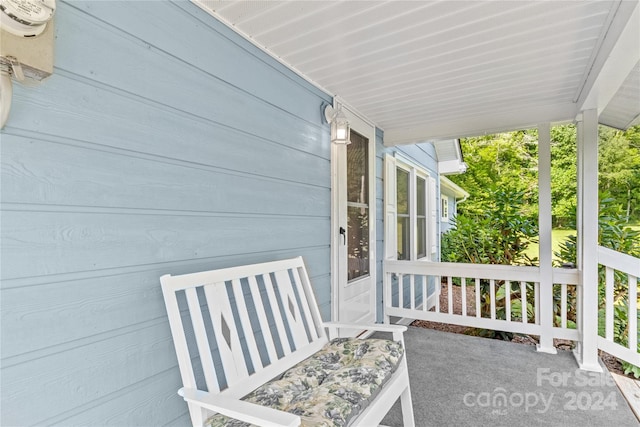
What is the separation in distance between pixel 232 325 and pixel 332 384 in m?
0.52

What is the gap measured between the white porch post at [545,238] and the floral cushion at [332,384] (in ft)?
6.54

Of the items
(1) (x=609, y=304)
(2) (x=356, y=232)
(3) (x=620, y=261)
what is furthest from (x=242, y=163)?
(1) (x=609, y=304)

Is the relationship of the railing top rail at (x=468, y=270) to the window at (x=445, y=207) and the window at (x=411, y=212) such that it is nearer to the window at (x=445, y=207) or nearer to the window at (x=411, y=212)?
the window at (x=411, y=212)

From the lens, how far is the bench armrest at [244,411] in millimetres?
988

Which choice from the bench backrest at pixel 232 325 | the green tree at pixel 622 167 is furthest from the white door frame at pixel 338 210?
the green tree at pixel 622 167

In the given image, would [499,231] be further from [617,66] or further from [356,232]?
[617,66]

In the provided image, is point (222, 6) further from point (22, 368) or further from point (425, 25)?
point (22, 368)

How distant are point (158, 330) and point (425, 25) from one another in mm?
2006

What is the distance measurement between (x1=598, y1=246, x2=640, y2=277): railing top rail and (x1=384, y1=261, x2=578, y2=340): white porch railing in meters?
0.37

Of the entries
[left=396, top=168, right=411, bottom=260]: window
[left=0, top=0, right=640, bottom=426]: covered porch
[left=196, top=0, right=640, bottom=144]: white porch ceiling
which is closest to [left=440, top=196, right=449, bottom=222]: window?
[left=396, top=168, right=411, bottom=260]: window

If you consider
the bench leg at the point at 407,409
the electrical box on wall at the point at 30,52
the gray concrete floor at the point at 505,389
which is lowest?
the gray concrete floor at the point at 505,389

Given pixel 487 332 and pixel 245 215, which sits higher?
pixel 245 215

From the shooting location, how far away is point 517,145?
8.48m

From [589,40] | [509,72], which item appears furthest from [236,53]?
[589,40]
